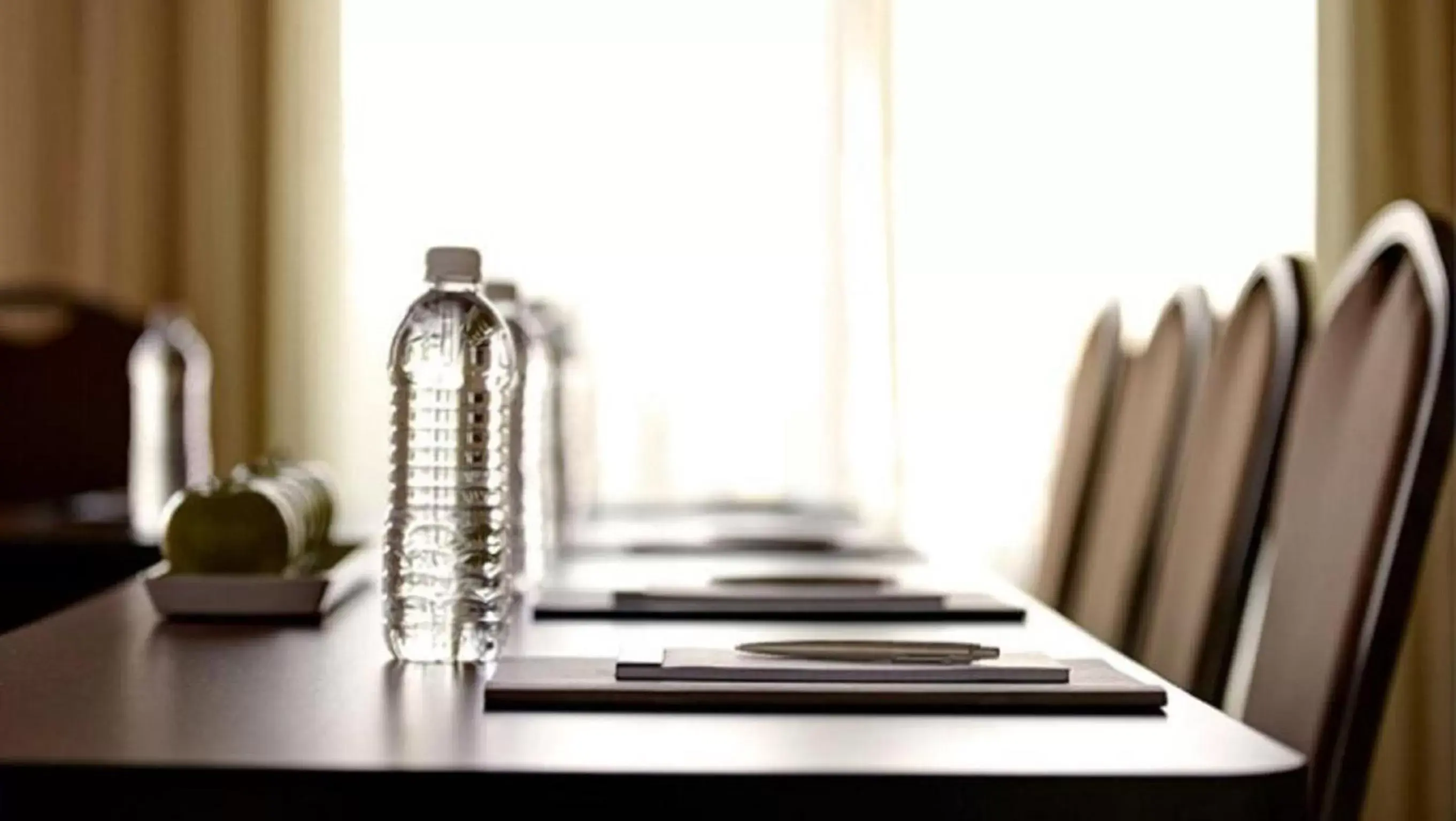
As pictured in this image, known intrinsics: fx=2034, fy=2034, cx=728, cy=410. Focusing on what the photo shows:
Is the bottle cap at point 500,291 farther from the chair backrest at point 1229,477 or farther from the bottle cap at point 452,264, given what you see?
the chair backrest at point 1229,477

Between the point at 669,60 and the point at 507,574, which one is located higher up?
the point at 669,60

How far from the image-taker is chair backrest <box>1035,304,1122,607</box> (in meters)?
2.65

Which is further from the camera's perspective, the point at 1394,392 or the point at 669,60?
the point at 669,60

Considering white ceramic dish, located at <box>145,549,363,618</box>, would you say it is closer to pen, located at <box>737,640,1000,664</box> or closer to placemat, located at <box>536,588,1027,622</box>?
placemat, located at <box>536,588,1027,622</box>

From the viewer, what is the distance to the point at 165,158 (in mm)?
4332

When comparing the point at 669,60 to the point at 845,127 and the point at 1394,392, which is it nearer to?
the point at 845,127

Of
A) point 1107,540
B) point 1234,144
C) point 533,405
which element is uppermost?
point 1234,144

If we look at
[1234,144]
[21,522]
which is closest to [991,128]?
[1234,144]

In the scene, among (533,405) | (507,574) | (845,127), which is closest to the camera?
(507,574)

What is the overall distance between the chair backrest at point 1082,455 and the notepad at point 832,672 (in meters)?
1.62

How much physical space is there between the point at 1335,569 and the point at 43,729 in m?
0.80

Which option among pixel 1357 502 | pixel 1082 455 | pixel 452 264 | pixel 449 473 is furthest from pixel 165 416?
pixel 1357 502

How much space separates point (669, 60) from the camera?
14.2 ft

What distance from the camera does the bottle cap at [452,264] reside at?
3.79 feet
